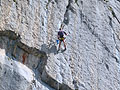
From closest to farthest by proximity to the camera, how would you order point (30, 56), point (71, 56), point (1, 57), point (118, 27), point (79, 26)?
1. point (1, 57)
2. point (30, 56)
3. point (71, 56)
4. point (79, 26)
5. point (118, 27)

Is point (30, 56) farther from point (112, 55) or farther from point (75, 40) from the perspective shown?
point (112, 55)

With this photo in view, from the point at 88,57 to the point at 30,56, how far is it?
3621mm

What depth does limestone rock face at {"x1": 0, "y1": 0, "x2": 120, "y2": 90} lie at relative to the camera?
20234mm

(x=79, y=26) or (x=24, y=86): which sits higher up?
(x=79, y=26)

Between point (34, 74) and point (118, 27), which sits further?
point (118, 27)

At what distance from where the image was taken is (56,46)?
22.3 meters

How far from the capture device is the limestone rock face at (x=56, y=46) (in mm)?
20234

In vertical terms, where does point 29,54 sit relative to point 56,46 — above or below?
below

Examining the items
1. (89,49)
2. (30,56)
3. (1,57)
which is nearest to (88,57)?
(89,49)

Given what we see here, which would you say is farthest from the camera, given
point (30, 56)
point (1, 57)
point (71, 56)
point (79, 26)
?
point (79, 26)

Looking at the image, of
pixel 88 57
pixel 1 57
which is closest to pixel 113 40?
pixel 88 57

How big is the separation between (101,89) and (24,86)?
4.71m

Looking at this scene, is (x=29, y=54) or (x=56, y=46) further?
(x=56, y=46)

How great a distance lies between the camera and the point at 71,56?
22484mm
